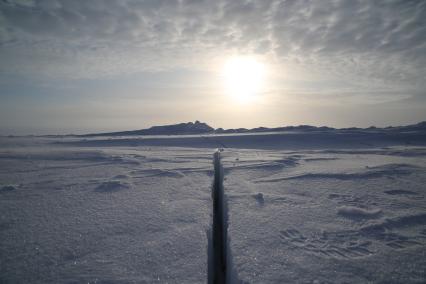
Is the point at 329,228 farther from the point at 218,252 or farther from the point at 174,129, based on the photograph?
the point at 174,129

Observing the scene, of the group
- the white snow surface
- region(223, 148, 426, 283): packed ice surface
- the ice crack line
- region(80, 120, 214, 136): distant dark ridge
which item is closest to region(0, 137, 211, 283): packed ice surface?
the white snow surface

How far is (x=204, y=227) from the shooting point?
224cm

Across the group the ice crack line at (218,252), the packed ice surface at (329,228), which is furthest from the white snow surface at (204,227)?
the ice crack line at (218,252)

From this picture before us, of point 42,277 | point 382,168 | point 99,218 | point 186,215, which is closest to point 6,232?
point 99,218

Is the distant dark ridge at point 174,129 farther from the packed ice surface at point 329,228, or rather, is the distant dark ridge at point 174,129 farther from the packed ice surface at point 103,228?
the packed ice surface at point 329,228

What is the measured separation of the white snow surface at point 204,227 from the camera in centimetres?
163

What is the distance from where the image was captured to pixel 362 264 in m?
1.69

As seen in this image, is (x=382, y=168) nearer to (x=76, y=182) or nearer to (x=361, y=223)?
(x=361, y=223)

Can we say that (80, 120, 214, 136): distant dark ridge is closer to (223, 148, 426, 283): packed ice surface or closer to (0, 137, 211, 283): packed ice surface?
(0, 137, 211, 283): packed ice surface

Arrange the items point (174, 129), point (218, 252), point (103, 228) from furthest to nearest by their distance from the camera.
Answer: point (174, 129) → point (218, 252) → point (103, 228)

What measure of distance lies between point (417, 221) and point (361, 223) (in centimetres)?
50

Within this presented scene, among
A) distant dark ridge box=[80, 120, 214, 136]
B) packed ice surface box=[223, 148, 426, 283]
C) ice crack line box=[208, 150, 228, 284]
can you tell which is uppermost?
distant dark ridge box=[80, 120, 214, 136]

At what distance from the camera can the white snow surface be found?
1626 mm

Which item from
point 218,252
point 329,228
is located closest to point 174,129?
point 218,252
